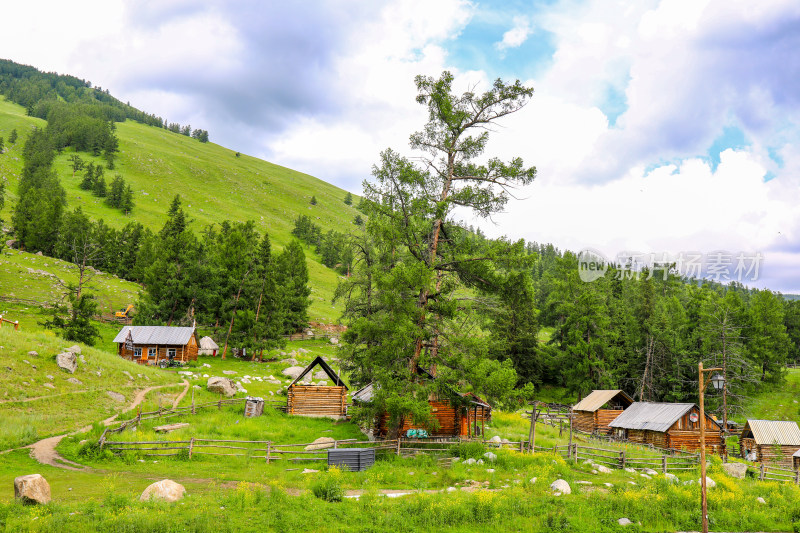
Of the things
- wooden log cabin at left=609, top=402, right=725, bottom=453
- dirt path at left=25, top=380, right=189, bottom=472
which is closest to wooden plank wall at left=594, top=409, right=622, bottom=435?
wooden log cabin at left=609, top=402, right=725, bottom=453

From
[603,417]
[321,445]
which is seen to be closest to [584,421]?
[603,417]

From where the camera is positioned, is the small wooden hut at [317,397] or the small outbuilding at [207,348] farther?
the small outbuilding at [207,348]

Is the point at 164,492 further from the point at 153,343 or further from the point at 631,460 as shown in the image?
the point at 153,343

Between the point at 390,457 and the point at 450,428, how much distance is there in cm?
761

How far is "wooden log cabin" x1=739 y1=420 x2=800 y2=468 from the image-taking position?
38125 mm

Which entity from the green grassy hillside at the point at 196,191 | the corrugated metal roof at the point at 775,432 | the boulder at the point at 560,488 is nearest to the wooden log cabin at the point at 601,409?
the corrugated metal roof at the point at 775,432

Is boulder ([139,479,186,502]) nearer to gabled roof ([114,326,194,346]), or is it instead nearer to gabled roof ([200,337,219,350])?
gabled roof ([114,326,194,346])

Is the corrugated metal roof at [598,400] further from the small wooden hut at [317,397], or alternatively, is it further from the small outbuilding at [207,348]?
the small outbuilding at [207,348]

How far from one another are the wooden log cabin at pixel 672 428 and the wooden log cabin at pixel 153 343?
4459 centimetres

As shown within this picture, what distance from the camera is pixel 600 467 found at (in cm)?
2309

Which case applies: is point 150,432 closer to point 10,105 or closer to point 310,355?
point 310,355

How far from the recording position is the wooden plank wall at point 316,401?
35312mm

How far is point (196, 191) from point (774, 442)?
14855cm

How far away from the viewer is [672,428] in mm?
37281
